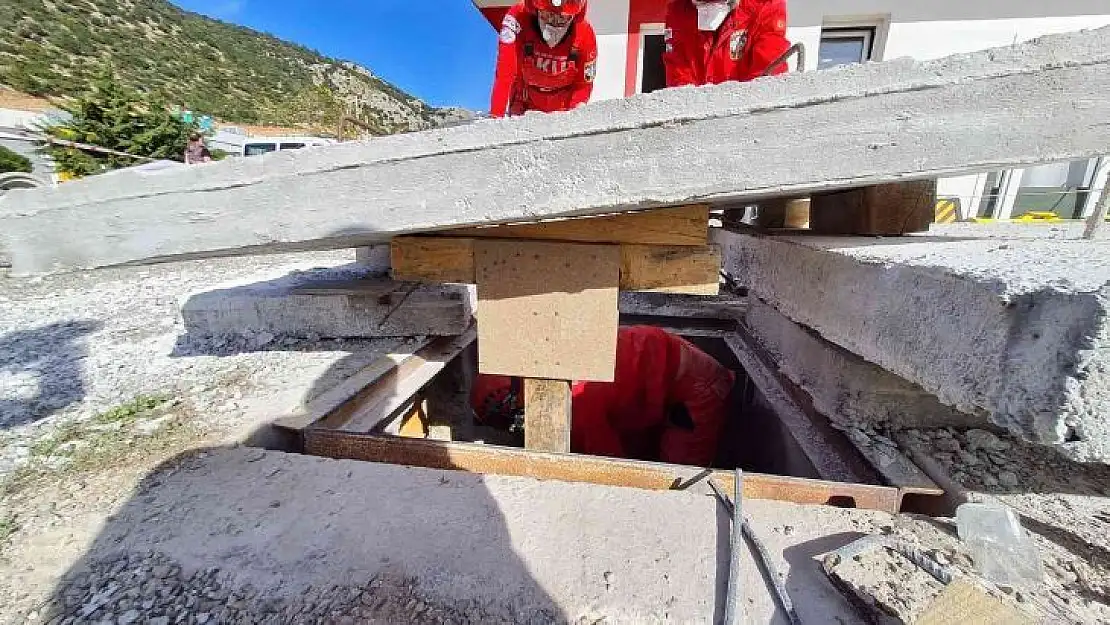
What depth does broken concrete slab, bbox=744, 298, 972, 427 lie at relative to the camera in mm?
1859

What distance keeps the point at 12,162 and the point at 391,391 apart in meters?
20.0

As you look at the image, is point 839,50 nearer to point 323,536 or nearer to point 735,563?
point 735,563

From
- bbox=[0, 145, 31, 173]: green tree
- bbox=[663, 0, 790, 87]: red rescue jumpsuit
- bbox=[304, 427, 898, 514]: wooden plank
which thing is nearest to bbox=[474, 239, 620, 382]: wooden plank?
bbox=[304, 427, 898, 514]: wooden plank

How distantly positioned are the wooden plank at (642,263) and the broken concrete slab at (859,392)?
0.76m

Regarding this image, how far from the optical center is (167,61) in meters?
37.0

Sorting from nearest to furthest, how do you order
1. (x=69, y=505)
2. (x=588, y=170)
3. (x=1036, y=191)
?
1. (x=588, y=170)
2. (x=69, y=505)
3. (x=1036, y=191)

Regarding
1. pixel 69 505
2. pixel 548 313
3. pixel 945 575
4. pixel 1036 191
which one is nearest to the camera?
pixel 945 575

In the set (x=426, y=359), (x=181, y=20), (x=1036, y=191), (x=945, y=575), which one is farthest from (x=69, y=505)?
(x=181, y=20)

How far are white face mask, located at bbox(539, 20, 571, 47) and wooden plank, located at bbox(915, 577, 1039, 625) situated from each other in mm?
4334

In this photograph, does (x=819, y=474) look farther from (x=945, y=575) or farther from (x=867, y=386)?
(x=945, y=575)

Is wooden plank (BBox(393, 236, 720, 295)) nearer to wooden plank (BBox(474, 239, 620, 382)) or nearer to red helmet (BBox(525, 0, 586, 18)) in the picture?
wooden plank (BBox(474, 239, 620, 382))

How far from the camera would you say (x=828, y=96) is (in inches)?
49.3

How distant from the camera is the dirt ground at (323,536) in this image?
1130 millimetres

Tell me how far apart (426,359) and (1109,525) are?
283 centimetres
